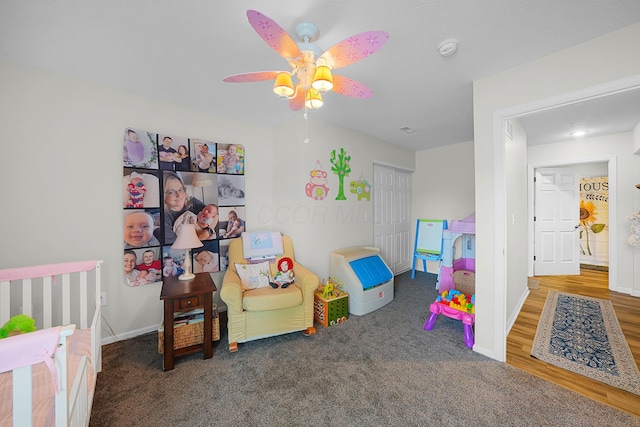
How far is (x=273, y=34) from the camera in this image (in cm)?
116

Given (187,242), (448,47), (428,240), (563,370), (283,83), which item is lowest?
(563,370)

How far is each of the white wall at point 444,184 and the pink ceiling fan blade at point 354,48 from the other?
141 inches

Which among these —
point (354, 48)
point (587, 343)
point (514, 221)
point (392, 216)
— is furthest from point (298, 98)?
point (587, 343)

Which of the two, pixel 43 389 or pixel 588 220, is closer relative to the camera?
pixel 43 389

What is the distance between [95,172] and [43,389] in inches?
71.0

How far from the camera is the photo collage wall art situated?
7.62 ft

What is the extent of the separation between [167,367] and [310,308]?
3.98ft

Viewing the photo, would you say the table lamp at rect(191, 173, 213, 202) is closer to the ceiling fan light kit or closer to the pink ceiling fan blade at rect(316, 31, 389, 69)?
the ceiling fan light kit

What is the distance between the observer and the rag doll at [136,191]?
231 centimetres

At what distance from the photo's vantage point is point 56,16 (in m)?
1.40

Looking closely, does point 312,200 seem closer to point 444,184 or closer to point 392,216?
point 392,216

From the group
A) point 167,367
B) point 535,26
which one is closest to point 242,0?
point 535,26

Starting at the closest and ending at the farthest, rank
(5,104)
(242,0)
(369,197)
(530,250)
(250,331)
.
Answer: (242,0) → (5,104) → (250,331) → (369,197) → (530,250)

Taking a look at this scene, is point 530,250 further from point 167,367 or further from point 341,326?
point 167,367
